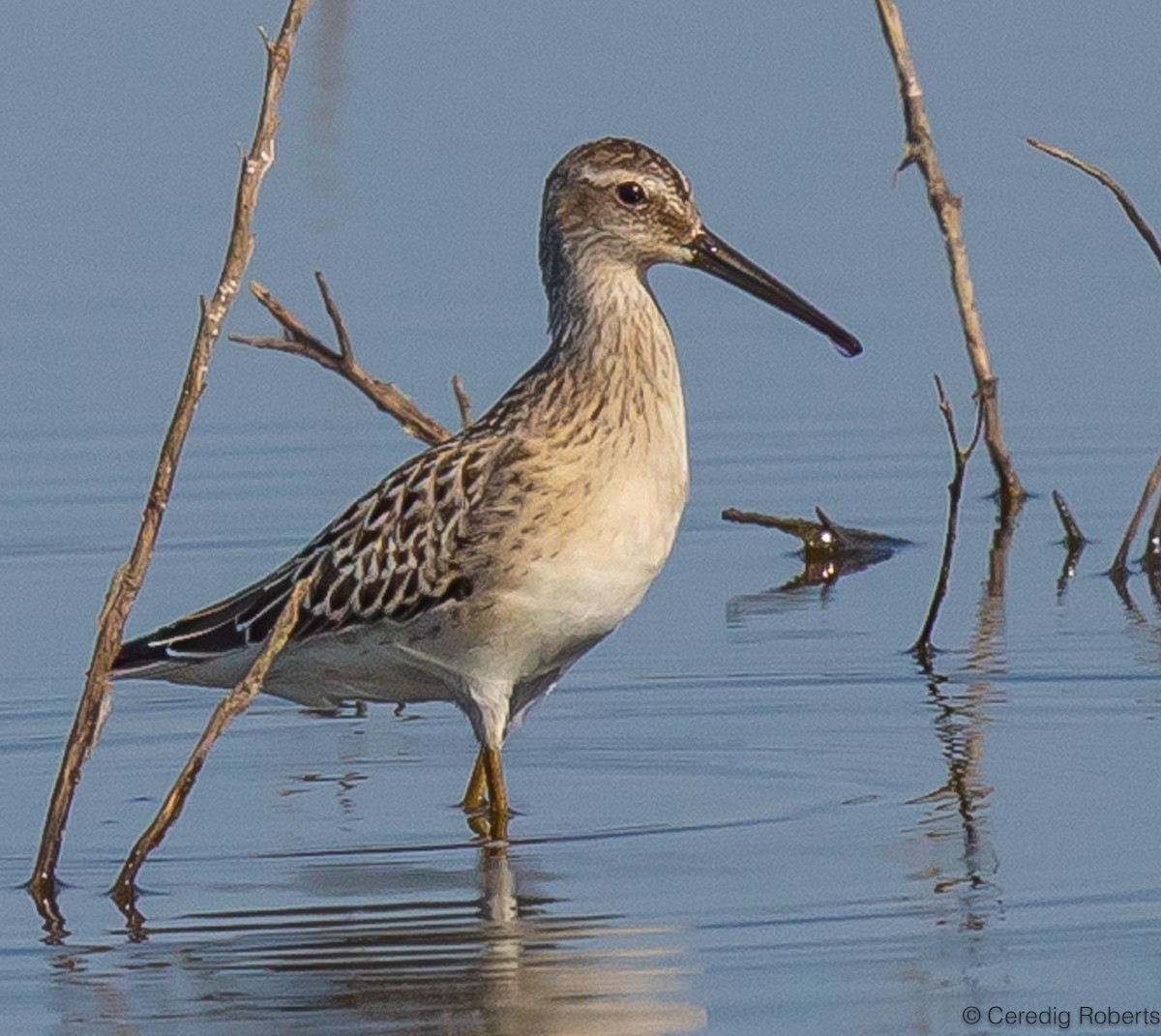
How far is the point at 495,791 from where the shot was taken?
358 inches

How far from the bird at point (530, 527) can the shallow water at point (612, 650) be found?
447 millimetres

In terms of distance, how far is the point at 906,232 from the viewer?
15344 millimetres

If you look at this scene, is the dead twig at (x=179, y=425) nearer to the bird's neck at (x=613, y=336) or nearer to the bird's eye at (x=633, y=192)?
the bird's neck at (x=613, y=336)

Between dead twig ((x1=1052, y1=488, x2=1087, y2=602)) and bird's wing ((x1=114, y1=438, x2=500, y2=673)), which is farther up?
bird's wing ((x1=114, y1=438, x2=500, y2=673))

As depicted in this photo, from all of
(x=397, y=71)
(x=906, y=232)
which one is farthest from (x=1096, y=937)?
(x=397, y=71)

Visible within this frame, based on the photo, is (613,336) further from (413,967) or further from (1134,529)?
(1134,529)

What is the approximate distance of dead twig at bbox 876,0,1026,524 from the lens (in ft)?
39.3

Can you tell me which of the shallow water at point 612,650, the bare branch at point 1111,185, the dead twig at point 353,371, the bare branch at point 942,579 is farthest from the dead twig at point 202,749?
the bare branch at point 1111,185

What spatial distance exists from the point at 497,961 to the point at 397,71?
1059 cm

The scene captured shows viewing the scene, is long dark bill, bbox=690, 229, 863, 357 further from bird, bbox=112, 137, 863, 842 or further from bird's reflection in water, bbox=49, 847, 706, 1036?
bird's reflection in water, bbox=49, 847, 706, 1036

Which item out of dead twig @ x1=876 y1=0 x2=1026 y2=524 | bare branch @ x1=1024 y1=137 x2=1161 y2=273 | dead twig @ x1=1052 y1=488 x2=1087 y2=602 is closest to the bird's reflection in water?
bare branch @ x1=1024 y1=137 x2=1161 y2=273

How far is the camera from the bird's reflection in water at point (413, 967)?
7285 millimetres

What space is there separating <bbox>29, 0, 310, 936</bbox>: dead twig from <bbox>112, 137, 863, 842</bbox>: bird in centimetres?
117

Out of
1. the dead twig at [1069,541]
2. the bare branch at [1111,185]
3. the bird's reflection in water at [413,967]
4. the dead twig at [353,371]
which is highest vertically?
the bare branch at [1111,185]
